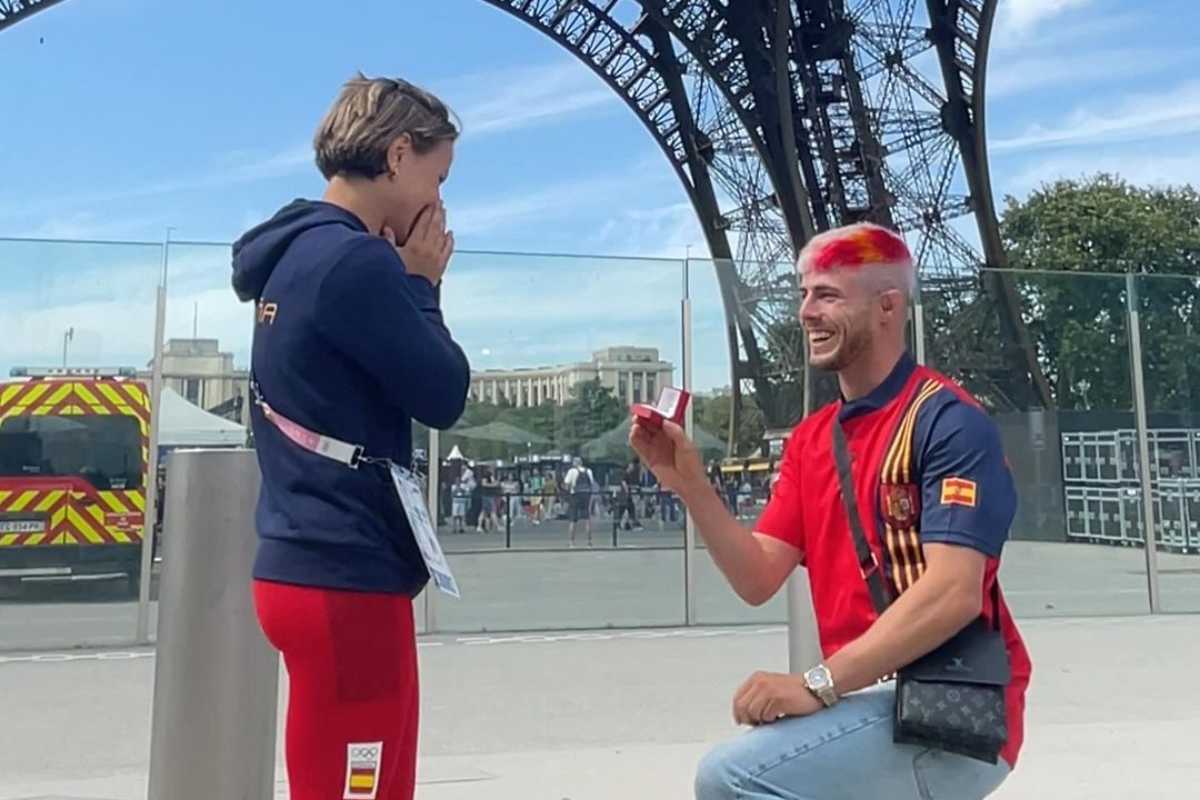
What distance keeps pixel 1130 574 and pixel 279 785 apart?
7.50m

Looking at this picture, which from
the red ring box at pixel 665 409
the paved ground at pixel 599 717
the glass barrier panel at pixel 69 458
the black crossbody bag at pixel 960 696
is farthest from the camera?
the glass barrier panel at pixel 69 458

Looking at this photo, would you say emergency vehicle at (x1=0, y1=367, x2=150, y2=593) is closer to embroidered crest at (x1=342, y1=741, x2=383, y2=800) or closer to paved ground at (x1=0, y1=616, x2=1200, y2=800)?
paved ground at (x1=0, y1=616, x2=1200, y2=800)

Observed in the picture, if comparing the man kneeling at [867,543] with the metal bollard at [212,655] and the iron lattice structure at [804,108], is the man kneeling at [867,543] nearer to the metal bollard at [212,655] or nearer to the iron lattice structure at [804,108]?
the metal bollard at [212,655]

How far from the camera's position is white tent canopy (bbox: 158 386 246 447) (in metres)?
7.66

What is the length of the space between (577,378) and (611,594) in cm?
160

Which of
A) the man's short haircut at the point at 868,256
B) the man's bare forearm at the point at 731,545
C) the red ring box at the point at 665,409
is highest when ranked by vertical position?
the man's short haircut at the point at 868,256

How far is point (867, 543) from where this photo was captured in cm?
150

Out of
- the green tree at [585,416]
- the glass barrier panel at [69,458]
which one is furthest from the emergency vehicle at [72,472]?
the green tree at [585,416]

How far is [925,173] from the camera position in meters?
24.2

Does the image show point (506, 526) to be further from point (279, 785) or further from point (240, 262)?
point (240, 262)

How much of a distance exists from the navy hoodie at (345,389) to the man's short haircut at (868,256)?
0.53 m

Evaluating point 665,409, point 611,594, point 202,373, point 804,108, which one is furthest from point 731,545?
point 804,108

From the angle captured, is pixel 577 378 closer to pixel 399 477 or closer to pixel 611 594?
pixel 611 594

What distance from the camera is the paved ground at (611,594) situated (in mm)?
7516
